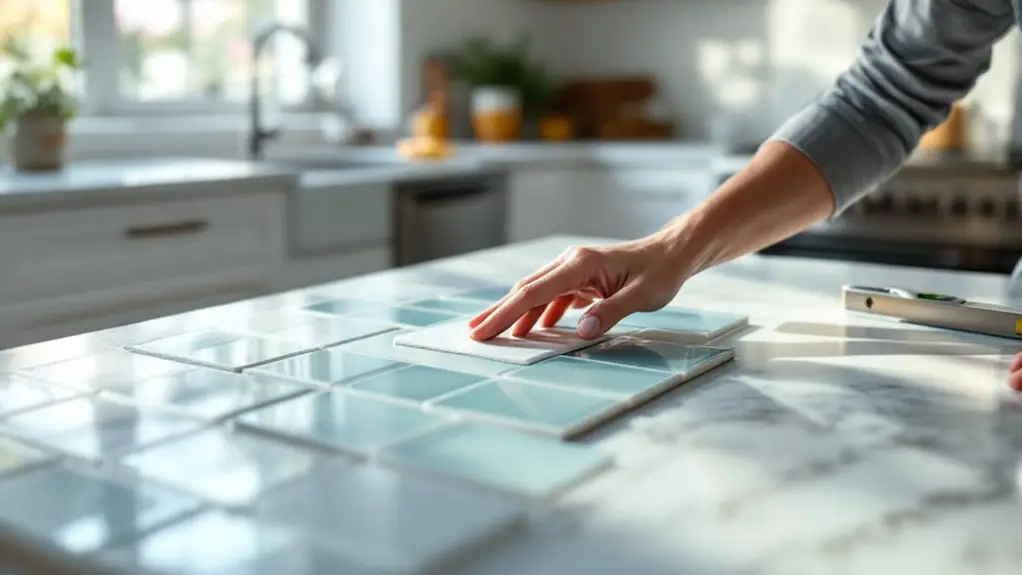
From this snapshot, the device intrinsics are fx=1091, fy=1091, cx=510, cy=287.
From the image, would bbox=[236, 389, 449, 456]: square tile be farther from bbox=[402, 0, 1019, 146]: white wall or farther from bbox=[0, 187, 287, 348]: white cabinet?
bbox=[402, 0, 1019, 146]: white wall

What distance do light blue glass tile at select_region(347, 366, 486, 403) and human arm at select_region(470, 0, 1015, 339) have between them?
0.20 metres

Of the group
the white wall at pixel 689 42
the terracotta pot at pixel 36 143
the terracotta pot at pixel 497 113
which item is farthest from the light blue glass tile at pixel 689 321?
the terracotta pot at pixel 497 113

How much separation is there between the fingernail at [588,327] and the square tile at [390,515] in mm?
372

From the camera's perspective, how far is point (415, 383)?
0.81 meters

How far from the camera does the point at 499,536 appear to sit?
0.54m

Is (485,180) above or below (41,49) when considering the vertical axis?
below

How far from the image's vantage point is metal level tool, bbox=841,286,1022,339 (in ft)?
3.36

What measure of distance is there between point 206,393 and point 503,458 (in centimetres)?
26

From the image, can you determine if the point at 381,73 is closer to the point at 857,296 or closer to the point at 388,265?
the point at 388,265

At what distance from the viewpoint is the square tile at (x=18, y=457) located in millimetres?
625

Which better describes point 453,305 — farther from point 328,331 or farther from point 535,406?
point 535,406

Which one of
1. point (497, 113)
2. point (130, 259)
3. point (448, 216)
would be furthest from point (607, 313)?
point (497, 113)

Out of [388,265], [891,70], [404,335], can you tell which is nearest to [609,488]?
[404,335]

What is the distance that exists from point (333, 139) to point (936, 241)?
1895 mm
